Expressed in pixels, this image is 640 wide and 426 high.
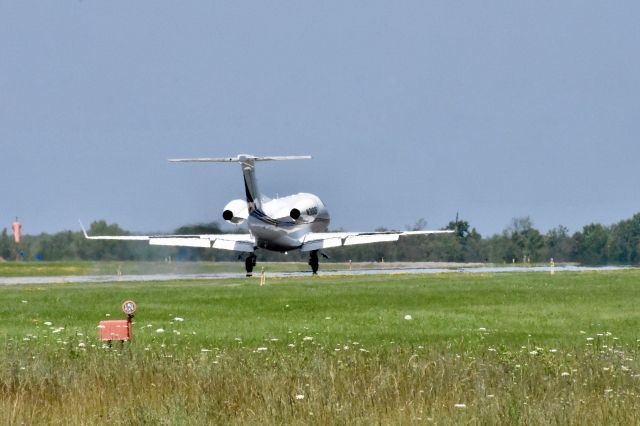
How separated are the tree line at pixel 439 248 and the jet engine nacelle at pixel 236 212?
2606mm

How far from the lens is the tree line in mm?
86375

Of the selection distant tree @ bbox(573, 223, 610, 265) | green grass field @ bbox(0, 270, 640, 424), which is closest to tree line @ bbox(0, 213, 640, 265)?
distant tree @ bbox(573, 223, 610, 265)

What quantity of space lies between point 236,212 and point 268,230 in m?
2.54

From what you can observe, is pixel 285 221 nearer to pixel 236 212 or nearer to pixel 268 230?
pixel 268 230

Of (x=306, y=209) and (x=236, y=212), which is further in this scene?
(x=306, y=209)

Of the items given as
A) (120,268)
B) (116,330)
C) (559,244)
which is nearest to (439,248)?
(559,244)

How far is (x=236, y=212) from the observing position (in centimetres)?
6944

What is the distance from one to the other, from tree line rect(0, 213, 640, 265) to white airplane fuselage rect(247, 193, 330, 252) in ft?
8.95

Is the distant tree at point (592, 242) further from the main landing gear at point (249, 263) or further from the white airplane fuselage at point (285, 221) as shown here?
the main landing gear at point (249, 263)

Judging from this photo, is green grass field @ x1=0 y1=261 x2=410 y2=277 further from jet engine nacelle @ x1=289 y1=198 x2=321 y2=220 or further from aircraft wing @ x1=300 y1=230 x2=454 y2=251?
jet engine nacelle @ x1=289 y1=198 x2=321 y2=220

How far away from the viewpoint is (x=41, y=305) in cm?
3547

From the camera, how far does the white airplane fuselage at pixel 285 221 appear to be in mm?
68500

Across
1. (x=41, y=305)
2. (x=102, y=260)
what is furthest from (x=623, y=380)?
(x=102, y=260)

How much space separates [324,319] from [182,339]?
6.46 meters
